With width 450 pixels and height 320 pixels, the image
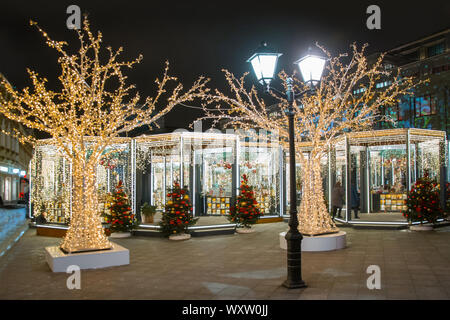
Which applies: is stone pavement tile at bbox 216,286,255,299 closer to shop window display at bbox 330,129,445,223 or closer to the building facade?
shop window display at bbox 330,129,445,223

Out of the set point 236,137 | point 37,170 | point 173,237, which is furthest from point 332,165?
point 37,170

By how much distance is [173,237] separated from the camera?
1112 cm

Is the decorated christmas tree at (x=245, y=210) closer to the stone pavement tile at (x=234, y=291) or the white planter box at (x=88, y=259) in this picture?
the white planter box at (x=88, y=259)

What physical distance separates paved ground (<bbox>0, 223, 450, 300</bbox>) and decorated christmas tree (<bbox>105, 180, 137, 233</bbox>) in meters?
1.31

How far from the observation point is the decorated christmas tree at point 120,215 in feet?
38.1

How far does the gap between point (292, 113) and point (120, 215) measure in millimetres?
7465

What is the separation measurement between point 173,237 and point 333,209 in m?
6.29

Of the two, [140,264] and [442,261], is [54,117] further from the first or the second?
[442,261]

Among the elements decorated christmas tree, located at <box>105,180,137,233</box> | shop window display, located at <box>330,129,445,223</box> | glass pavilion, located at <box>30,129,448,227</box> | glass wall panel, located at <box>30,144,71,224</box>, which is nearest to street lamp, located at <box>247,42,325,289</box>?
glass pavilion, located at <box>30,129,448,227</box>

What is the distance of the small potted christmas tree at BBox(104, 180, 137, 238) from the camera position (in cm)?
1162

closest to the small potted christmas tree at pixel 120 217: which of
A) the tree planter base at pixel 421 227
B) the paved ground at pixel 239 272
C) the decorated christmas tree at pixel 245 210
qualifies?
the paved ground at pixel 239 272

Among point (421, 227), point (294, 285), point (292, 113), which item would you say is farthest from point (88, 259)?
point (421, 227)

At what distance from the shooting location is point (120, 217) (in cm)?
1162

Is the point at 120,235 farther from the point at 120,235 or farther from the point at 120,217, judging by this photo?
the point at 120,217
